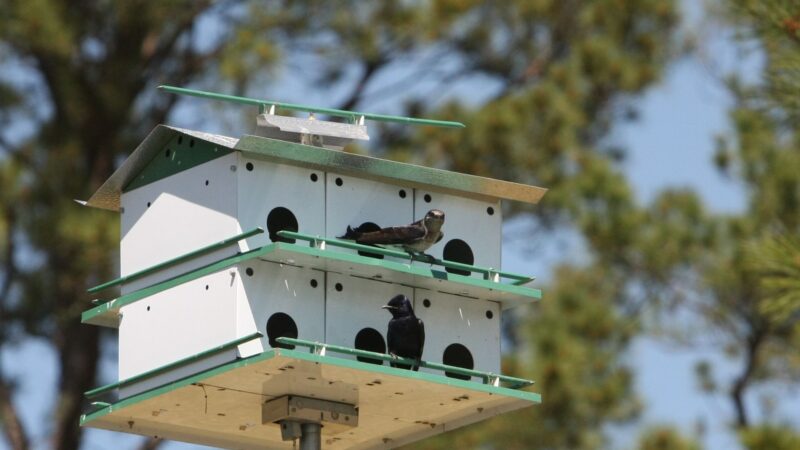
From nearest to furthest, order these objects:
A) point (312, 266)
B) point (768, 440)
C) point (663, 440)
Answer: point (312, 266), point (768, 440), point (663, 440)

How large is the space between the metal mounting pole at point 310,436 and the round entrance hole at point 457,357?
0.61 m

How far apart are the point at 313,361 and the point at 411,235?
2.43 feet

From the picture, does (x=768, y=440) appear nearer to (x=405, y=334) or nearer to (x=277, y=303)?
(x=405, y=334)

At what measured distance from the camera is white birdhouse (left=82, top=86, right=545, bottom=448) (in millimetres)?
7043

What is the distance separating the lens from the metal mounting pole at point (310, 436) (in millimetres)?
7188

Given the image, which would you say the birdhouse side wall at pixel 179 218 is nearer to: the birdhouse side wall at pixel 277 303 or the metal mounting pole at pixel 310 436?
the birdhouse side wall at pixel 277 303

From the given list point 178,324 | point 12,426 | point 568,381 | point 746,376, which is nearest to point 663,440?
point 568,381

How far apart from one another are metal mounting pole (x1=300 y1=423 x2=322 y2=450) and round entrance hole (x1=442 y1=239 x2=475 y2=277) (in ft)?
3.03

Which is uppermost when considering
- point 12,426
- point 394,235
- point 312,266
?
point 394,235

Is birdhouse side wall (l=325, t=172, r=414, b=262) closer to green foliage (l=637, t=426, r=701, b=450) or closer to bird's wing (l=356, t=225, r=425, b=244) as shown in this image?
bird's wing (l=356, t=225, r=425, b=244)

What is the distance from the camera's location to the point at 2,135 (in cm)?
1517

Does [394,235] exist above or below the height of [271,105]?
below

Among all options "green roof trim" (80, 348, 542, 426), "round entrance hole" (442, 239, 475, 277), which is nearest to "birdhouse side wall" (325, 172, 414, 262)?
"round entrance hole" (442, 239, 475, 277)

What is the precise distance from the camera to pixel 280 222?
7316 mm
